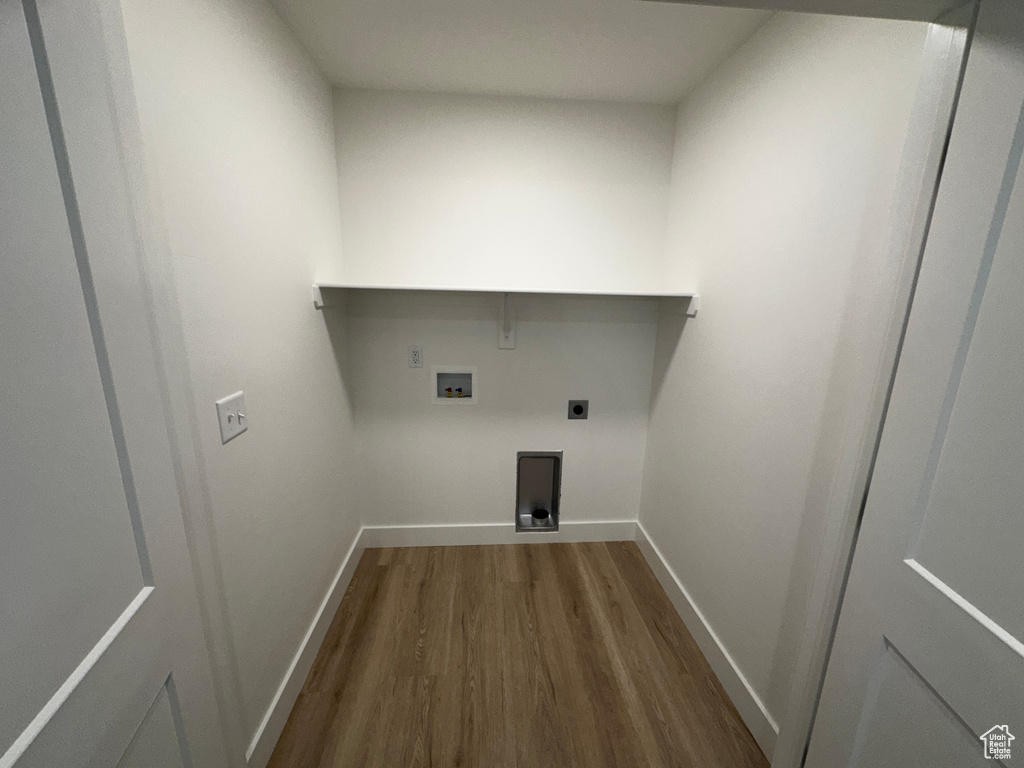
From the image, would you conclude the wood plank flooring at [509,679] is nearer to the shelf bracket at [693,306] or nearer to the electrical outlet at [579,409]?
the electrical outlet at [579,409]

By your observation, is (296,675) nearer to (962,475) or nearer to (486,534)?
(486,534)

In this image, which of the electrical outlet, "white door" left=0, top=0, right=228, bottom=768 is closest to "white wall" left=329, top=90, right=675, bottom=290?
the electrical outlet

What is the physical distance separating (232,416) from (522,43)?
157 cm

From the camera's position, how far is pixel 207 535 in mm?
928

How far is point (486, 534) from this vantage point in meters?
2.28

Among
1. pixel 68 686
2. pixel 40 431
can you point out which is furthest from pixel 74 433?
pixel 68 686

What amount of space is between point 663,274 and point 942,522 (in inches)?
61.2

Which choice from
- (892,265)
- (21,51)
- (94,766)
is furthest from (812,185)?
(94,766)

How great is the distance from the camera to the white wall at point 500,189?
5.78ft

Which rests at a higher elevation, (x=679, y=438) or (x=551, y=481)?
(x=679, y=438)

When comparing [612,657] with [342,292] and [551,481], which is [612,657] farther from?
[342,292]

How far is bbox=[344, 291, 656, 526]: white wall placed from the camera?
1.98m

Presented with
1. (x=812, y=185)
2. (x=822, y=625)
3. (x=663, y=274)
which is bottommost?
(x=822, y=625)

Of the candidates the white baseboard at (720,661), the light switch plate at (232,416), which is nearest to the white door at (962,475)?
the white baseboard at (720,661)
